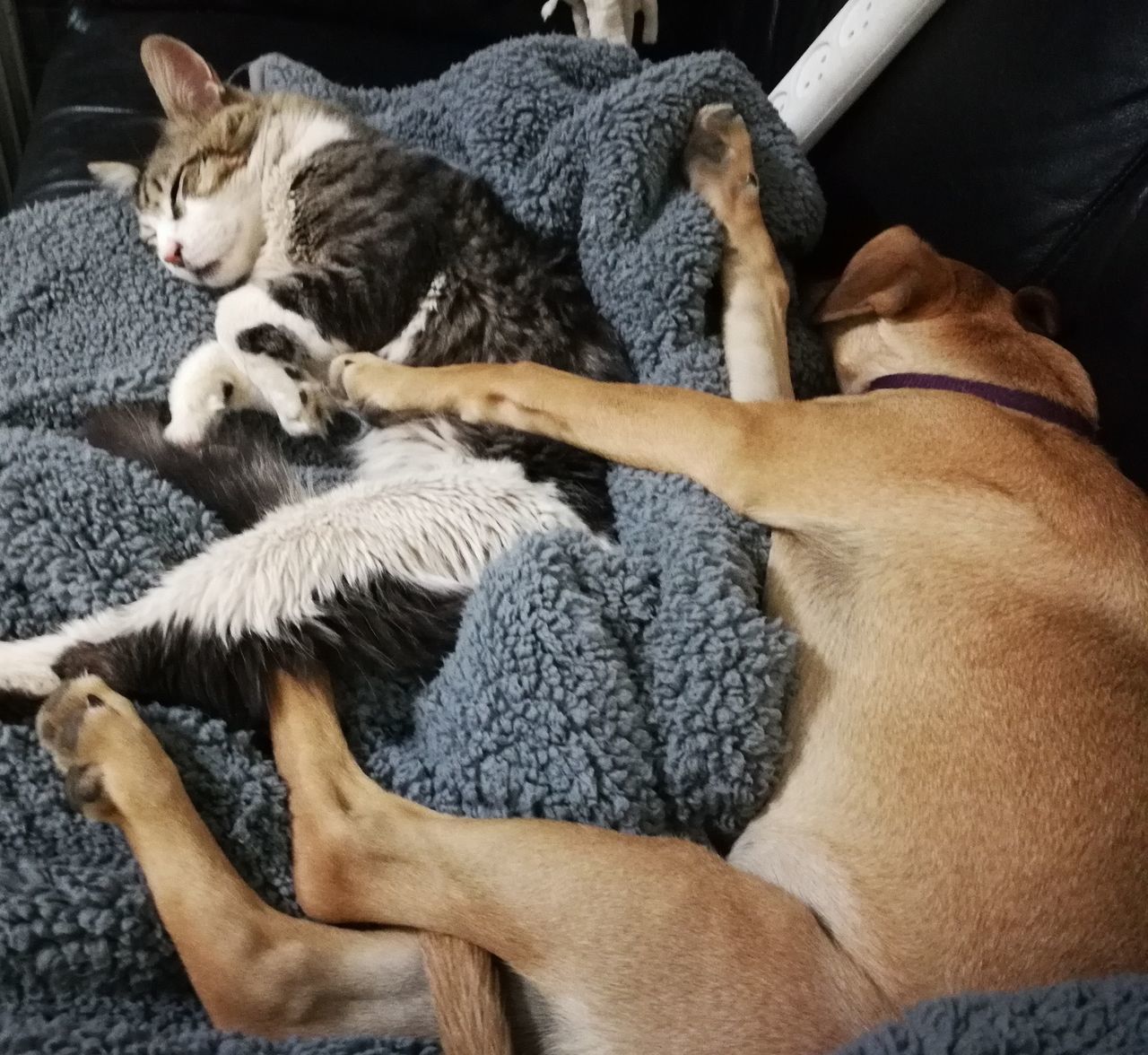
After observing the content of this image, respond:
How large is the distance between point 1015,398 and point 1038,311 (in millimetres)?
202

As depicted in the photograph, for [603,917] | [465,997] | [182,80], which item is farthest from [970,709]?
[182,80]

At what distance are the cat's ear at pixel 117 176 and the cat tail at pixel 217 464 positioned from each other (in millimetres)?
738

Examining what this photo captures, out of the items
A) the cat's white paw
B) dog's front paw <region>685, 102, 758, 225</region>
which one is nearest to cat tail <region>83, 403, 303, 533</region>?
the cat's white paw

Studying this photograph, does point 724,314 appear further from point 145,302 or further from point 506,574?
point 145,302

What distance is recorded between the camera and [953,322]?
1648 mm

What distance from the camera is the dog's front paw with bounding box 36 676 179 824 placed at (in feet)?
3.83

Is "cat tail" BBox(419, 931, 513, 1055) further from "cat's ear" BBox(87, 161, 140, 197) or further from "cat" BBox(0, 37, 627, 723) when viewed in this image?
"cat's ear" BBox(87, 161, 140, 197)

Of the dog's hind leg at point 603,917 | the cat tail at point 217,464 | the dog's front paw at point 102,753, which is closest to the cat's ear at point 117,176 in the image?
the cat tail at point 217,464

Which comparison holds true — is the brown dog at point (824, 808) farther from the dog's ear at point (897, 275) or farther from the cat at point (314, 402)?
the dog's ear at point (897, 275)

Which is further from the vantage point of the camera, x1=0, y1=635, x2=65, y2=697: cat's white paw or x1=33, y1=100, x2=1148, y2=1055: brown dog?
x1=0, y1=635, x2=65, y2=697: cat's white paw

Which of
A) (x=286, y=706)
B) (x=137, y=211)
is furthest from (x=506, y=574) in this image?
(x=137, y=211)

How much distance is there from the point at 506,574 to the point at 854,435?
57 centimetres

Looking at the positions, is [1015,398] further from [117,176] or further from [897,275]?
[117,176]

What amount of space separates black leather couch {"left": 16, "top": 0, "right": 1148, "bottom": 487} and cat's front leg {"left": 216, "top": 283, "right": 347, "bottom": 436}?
2.91 feet
